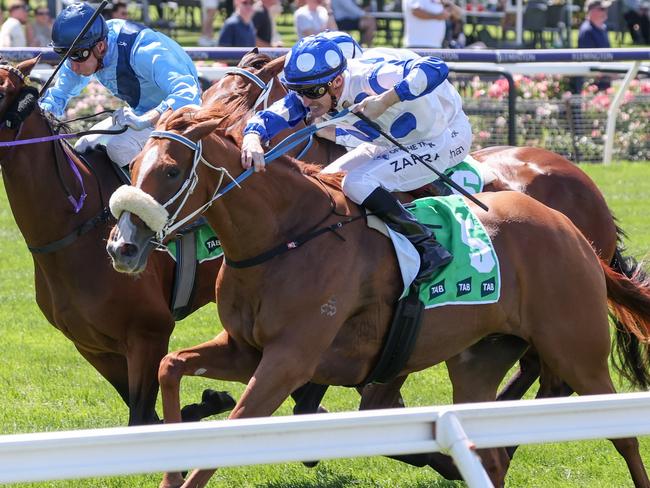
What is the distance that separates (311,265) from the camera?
4418 mm

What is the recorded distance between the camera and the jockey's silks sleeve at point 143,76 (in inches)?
217

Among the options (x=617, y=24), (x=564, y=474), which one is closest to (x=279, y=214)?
(x=564, y=474)

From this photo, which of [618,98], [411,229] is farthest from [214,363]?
[618,98]

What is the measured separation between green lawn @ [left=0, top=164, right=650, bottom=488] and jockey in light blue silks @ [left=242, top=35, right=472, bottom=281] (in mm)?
1199

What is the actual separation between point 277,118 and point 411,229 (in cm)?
71

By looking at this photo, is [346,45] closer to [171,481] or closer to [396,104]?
[396,104]

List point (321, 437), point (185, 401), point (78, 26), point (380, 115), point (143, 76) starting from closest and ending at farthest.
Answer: point (321, 437)
point (380, 115)
point (78, 26)
point (143, 76)
point (185, 401)

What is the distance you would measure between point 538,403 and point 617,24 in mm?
23218

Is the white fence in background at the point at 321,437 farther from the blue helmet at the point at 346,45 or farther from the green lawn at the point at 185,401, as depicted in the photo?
the blue helmet at the point at 346,45

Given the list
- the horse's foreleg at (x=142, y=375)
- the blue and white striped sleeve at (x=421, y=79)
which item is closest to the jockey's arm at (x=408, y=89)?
the blue and white striped sleeve at (x=421, y=79)

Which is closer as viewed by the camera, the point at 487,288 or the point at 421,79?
the point at 487,288

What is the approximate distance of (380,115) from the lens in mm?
4961

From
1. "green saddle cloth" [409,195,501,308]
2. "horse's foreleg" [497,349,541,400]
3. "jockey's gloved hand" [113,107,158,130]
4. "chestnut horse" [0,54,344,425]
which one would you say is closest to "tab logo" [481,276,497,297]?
"green saddle cloth" [409,195,501,308]

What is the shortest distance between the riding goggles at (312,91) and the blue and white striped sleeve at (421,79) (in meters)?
0.29
